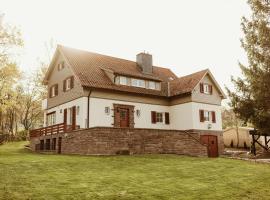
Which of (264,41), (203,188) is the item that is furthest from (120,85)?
(203,188)

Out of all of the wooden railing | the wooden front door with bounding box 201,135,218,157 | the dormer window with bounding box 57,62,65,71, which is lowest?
the wooden front door with bounding box 201,135,218,157

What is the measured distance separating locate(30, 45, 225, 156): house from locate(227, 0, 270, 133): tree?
5.40 m

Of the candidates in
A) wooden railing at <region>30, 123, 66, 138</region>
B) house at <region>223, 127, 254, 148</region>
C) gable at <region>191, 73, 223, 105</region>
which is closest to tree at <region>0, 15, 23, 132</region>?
wooden railing at <region>30, 123, 66, 138</region>

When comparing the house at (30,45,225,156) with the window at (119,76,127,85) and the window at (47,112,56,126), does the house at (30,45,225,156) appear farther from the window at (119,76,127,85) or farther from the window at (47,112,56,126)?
the window at (47,112,56,126)

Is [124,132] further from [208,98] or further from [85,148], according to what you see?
[208,98]

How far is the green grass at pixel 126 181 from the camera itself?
32.4ft

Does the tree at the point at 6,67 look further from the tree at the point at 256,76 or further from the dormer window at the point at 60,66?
the tree at the point at 256,76

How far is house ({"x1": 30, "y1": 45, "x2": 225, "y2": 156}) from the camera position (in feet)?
74.3

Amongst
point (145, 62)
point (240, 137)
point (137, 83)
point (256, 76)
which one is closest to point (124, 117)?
point (137, 83)

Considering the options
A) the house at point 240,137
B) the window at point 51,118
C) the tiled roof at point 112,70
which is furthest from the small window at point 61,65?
the house at point 240,137

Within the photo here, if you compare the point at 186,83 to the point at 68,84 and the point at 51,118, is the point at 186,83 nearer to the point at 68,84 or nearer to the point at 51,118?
the point at 68,84

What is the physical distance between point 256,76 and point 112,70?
13.6 metres

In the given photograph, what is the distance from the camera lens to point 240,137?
46.0m

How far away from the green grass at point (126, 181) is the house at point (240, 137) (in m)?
29.3
